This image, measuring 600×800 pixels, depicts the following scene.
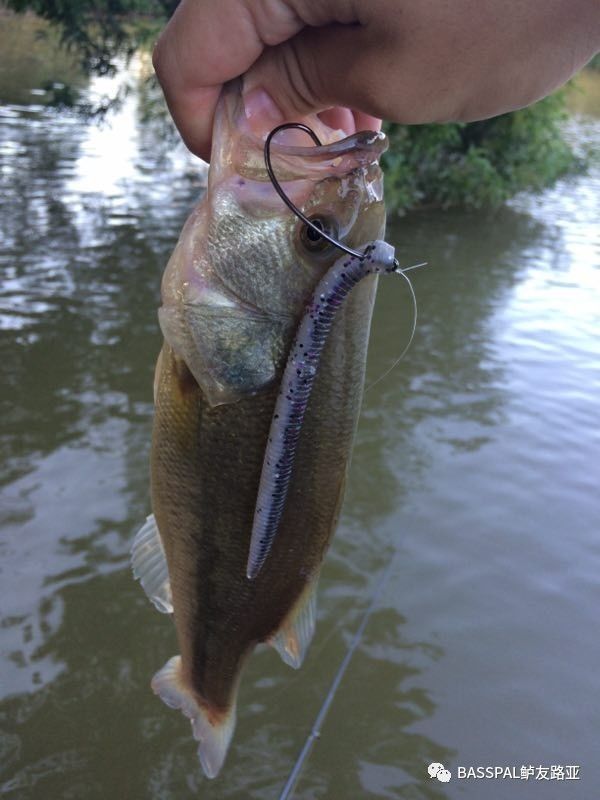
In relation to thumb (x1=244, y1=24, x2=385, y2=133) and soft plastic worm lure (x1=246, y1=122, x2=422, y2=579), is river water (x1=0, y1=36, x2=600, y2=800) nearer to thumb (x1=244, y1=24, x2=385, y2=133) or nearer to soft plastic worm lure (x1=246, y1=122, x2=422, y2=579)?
Answer: soft plastic worm lure (x1=246, y1=122, x2=422, y2=579)

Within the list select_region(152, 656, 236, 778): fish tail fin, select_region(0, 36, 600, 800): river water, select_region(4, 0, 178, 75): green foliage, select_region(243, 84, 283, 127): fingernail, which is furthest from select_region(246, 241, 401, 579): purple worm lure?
select_region(4, 0, 178, 75): green foliage

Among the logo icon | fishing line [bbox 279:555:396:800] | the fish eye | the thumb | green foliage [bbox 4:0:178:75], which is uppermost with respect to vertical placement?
green foliage [bbox 4:0:178:75]

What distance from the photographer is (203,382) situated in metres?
1.73

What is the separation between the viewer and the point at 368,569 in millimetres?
4504

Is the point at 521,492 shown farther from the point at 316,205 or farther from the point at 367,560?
the point at 316,205

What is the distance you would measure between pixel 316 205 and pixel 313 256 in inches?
4.1

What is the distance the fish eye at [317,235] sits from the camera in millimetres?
1556

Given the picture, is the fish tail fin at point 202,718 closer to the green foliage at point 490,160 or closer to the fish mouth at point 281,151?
the fish mouth at point 281,151

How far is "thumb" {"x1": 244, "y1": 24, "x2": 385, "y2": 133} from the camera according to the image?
51.4 inches

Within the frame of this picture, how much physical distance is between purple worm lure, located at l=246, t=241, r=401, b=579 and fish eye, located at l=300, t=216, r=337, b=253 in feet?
0.26

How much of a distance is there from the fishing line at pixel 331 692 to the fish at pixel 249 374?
133 cm

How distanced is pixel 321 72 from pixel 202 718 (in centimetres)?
181

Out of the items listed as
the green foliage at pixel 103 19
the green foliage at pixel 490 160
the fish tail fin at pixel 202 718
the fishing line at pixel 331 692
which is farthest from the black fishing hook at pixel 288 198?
the green foliage at pixel 490 160

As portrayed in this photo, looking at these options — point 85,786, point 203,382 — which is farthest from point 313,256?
point 85,786
